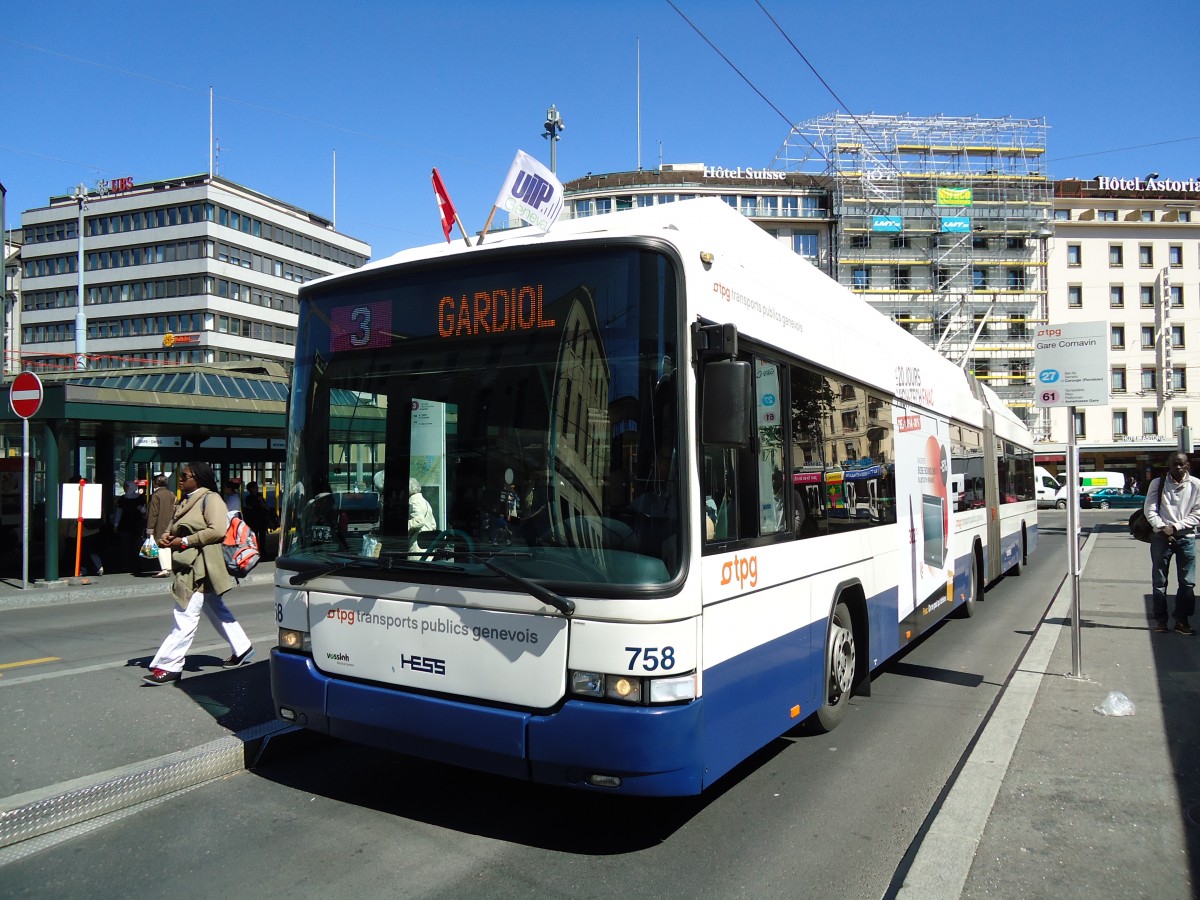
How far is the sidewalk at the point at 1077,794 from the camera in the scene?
3.90 metres

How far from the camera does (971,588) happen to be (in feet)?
37.1

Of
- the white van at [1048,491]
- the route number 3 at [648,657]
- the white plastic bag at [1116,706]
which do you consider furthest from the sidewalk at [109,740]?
the white van at [1048,491]

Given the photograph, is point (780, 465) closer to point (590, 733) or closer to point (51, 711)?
point (590, 733)

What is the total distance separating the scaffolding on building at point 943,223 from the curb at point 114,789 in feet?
235

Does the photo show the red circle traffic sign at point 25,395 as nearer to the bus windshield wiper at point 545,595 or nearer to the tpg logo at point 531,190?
the tpg logo at point 531,190

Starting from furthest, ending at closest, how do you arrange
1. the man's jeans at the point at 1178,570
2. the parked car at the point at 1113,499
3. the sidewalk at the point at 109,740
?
the parked car at the point at 1113,499 → the man's jeans at the point at 1178,570 → the sidewalk at the point at 109,740

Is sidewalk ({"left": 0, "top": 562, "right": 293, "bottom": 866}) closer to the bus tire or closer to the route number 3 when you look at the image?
the route number 3

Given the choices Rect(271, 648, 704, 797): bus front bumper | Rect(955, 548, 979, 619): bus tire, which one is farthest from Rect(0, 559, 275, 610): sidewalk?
Rect(955, 548, 979, 619): bus tire

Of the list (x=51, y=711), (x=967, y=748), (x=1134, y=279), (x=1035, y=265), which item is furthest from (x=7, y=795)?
(x=1134, y=279)

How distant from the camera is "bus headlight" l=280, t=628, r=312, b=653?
196 inches

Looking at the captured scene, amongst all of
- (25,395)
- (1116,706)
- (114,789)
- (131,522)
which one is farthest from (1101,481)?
(114,789)

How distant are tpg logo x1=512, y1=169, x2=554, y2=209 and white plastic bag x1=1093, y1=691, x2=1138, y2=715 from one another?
16.7ft

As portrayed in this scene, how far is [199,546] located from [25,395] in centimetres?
853

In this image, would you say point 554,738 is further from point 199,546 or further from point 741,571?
point 199,546
